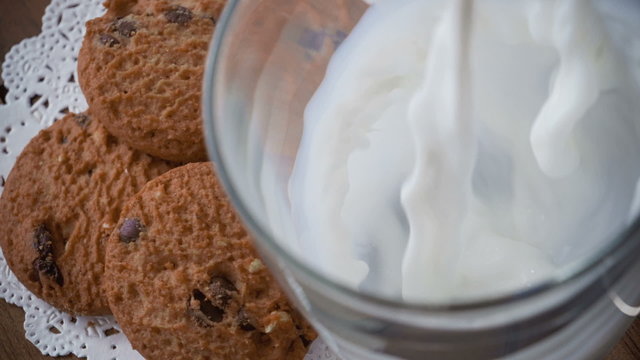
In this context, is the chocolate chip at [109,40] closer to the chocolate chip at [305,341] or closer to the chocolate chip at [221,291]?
the chocolate chip at [221,291]

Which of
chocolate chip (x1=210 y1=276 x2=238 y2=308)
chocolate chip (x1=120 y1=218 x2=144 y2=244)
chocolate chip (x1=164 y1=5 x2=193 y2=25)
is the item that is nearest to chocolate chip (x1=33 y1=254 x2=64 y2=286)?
chocolate chip (x1=120 y1=218 x2=144 y2=244)

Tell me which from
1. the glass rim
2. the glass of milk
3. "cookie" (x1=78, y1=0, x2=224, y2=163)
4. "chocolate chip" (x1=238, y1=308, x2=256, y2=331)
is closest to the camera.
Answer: the glass rim

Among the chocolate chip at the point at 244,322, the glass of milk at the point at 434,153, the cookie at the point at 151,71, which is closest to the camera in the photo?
A: the glass of milk at the point at 434,153

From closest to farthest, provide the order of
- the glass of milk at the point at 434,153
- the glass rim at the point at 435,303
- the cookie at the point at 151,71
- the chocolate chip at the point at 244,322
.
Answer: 1. the glass rim at the point at 435,303
2. the glass of milk at the point at 434,153
3. the chocolate chip at the point at 244,322
4. the cookie at the point at 151,71

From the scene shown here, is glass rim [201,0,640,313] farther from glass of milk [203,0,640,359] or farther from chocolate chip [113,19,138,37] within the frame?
chocolate chip [113,19,138,37]

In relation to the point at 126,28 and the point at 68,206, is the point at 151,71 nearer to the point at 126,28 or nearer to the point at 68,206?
the point at 126,28

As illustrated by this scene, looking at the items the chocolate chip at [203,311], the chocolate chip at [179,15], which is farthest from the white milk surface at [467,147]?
the chocolate chip at [179,15]
